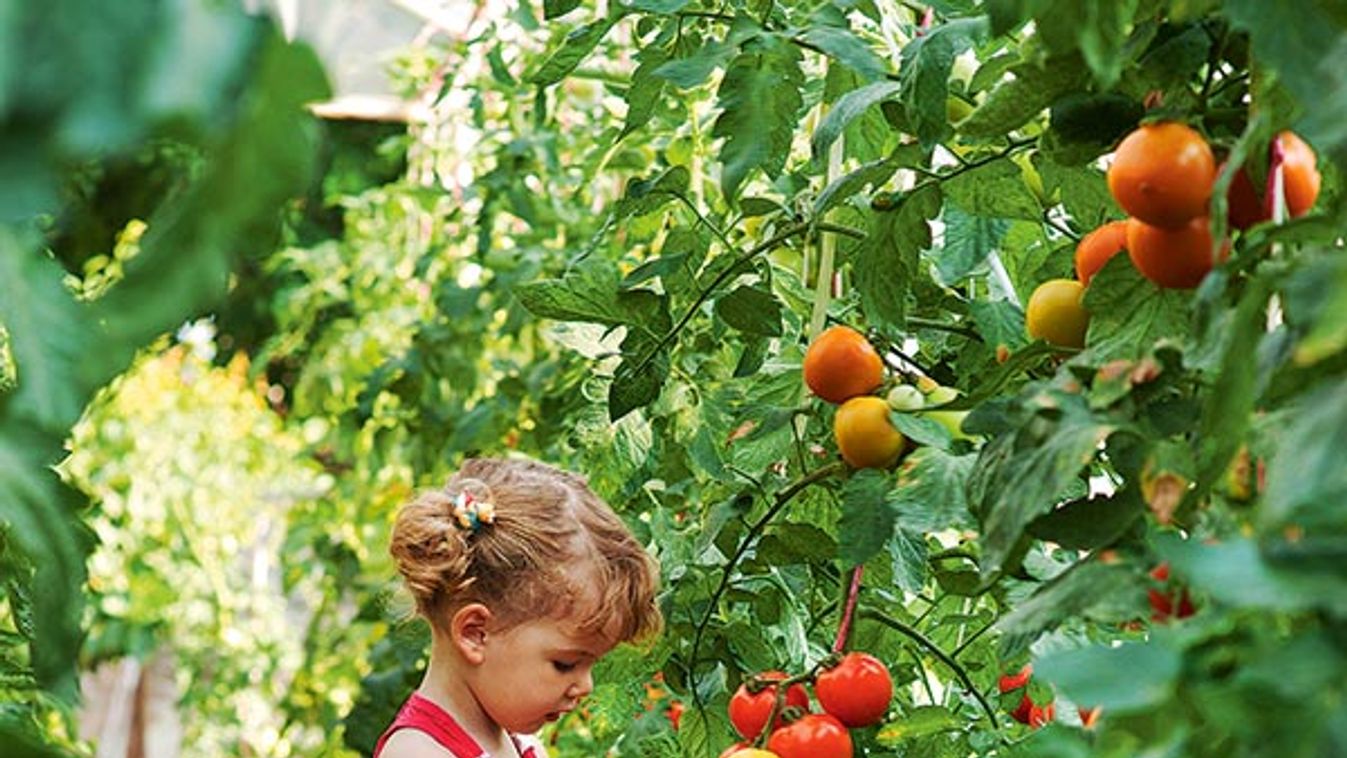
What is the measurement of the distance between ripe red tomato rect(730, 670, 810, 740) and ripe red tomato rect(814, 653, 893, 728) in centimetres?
3

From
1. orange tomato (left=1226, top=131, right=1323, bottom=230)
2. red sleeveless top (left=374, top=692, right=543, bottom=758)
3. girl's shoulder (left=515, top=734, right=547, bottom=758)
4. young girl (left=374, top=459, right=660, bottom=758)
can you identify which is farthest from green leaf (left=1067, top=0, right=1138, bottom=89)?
girl's shoulder (left=515, top=734, right=547, bottom=758)

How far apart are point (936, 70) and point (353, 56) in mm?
3869

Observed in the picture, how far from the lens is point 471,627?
5.88ft

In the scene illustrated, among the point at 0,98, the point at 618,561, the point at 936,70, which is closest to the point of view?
the point at 0,98

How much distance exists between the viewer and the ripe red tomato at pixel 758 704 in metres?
1.17

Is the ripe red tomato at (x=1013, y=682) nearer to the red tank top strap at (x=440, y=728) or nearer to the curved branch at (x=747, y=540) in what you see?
the curved branch at (x=747, y=540)

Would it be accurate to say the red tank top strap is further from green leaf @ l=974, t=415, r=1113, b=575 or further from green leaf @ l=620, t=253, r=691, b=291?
green leaf @ l=974, t=415, r=1113, b=575

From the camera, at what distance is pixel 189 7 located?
44 cm

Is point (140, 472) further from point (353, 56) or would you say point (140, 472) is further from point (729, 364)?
point (729, 364)

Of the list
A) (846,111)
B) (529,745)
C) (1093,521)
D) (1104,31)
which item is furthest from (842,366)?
(529,745)

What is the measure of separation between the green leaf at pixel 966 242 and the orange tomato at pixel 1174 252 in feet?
1.35

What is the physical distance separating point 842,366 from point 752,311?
0.68 feet

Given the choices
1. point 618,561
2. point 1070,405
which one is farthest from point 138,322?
point 618,561

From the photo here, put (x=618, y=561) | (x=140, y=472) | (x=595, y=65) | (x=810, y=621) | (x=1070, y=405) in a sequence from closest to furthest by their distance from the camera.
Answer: (x=1070, y=405) → (x=810, y=621) → (x=618, y=561) → (x=595, y=65) → (x=140, y=472)
